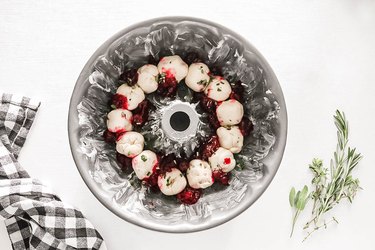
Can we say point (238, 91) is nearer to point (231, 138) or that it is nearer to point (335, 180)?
point (231, 138)

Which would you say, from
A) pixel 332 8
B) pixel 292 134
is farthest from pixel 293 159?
pixel 332 8

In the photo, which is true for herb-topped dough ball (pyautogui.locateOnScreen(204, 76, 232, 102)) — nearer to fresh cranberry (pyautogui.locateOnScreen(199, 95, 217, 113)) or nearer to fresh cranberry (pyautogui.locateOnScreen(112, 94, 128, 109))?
fresh cranberry (pyautogui.locateOnScreen(199, 95, 217, 113))

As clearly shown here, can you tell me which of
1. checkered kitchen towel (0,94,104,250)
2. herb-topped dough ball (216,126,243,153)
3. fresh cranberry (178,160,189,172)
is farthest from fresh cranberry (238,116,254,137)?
checkered kitchen towel (0,94,104,250)

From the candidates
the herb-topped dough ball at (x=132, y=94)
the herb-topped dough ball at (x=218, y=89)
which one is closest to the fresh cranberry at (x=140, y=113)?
the herb-topped dough ball at (x=132, y=94)

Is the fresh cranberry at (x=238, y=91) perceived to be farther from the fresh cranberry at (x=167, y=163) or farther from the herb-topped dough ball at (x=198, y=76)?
the fresh cranberry at (x=167, y=163)

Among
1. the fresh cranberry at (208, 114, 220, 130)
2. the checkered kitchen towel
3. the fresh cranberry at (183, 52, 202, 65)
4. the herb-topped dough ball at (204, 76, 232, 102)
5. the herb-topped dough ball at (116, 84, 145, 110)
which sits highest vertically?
the fresh cranberry at (183, 52, 202, 65)

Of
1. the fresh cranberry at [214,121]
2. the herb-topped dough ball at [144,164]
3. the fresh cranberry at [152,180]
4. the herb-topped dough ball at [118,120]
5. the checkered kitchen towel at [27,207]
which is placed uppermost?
the fresh cranberry at [214,121]

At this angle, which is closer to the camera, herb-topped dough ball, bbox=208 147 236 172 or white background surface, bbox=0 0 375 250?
herb-topped dough ball, bbox=208 147 236 172
